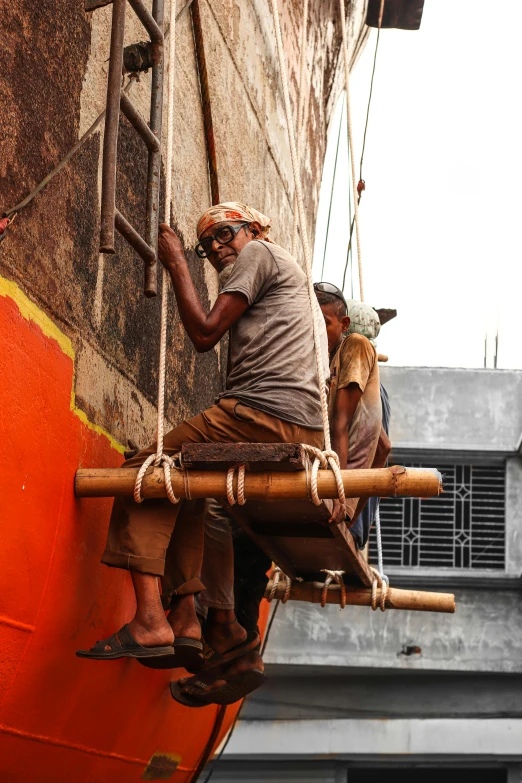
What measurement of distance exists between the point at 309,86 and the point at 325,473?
473cm

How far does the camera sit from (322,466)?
3.15 metres

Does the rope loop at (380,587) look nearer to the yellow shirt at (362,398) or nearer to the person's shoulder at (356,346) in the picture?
the yellow shirt at (362,398)

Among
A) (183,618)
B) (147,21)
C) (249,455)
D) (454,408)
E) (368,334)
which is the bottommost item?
(183,618)

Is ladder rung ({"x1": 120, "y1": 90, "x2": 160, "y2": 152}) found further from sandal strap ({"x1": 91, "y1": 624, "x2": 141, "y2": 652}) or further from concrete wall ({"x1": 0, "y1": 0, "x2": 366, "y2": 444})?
sandal strap ({"x1": 91, "y1": 624, "x2": 141, "y2": 652})

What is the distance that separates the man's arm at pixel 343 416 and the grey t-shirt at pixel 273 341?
17.1 inches

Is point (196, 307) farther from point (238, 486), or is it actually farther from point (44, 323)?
point (238, 486)

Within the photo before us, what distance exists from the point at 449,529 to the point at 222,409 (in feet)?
31.4

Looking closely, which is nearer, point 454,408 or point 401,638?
point 401,638

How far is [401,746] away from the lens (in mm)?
11711

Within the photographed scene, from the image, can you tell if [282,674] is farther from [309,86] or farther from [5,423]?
[5,423]

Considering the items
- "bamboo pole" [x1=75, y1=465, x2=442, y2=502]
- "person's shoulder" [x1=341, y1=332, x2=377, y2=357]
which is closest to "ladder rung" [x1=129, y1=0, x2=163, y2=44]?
"person's shoulder" [x1=341, y1=332, x2=377, y2=357]

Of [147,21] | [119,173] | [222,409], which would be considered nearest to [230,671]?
[222,409]

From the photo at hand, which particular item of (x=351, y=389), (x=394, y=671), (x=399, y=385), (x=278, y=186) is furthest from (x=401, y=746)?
(x=351, y=389)

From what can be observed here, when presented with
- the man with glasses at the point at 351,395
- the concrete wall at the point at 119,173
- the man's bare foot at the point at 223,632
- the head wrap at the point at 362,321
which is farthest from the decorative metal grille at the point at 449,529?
the man's bare foot at the point at 223,632
